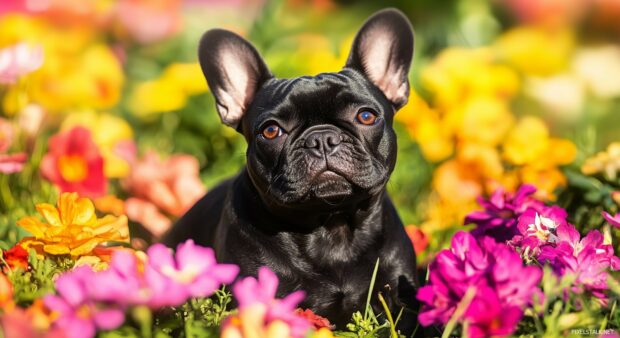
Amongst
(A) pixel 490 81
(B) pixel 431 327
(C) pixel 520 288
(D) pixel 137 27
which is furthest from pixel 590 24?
(C) pixel 520 288

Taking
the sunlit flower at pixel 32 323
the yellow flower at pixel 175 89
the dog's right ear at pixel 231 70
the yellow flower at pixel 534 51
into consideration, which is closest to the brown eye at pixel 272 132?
the dog's right ear at pixel 231 70

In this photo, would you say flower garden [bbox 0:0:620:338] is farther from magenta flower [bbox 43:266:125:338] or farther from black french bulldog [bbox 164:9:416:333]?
black french bulldog [bbox 164:9:416:333]

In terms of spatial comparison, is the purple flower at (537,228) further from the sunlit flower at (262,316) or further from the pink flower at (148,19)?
the pink flower at (148,19)

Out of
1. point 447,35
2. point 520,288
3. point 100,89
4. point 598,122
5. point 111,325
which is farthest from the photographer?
point 447,35

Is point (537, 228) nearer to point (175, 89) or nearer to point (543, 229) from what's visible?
point (543, 229)

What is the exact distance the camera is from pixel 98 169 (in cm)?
511

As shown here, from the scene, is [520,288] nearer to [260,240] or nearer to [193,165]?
[260,240]

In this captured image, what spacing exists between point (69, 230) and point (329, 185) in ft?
3.36

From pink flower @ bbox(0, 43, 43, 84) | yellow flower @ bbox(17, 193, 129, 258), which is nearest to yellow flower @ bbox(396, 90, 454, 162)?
pink flower @ bbox(0, 43, 43, 84)

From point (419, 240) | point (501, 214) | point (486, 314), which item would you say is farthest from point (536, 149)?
point (486, 314)

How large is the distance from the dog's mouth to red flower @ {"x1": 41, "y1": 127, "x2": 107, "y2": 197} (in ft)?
6.80

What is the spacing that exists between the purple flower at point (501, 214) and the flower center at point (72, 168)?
7.88 feet

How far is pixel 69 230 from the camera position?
10.8 feet

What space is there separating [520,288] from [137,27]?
6.07m
